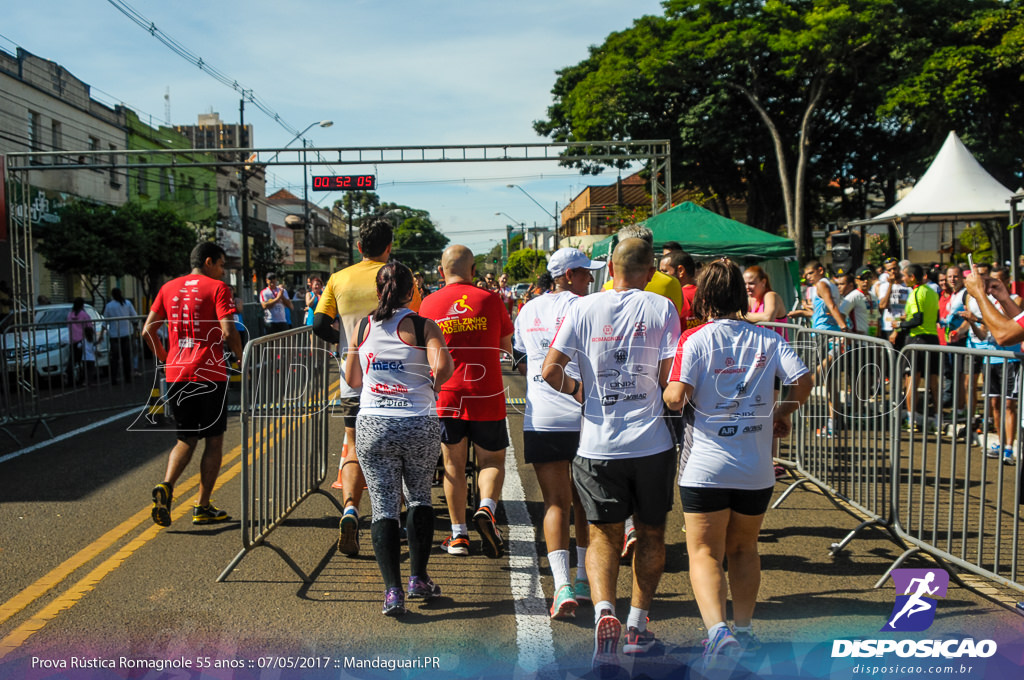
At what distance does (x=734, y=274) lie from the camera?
379cm

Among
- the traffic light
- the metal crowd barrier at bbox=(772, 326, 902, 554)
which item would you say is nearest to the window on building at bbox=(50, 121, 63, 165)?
the traffic light

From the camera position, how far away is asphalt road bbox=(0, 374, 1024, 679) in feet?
12.8

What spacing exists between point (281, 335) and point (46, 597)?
1.99 meters

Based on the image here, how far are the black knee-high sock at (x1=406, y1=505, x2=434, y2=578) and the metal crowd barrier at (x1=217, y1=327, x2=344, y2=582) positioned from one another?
0.81 metres

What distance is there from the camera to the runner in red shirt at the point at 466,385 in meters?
5.42

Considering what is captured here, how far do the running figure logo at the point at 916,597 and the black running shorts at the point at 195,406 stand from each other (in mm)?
4504

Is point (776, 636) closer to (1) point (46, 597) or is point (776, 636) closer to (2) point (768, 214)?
(1) point (46, 597)

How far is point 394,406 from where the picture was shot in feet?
14.7

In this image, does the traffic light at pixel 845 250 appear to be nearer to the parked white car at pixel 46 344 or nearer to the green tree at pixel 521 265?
the parked white car at pixel 46 344

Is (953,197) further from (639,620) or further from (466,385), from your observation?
(639,620)

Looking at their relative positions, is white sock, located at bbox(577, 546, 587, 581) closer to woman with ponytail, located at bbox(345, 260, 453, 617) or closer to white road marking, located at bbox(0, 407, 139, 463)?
→ woman with ponytail, located at bbox(345, 260, 453, 617)

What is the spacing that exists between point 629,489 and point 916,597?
2030 mm

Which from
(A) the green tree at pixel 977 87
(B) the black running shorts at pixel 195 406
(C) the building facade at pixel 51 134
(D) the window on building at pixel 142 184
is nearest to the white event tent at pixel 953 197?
(A) the green tree at pixel 977 87

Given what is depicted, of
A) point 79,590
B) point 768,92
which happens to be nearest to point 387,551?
point 79,590
